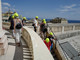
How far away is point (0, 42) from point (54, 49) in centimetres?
425

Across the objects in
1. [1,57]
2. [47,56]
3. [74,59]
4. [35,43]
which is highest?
[35,43]

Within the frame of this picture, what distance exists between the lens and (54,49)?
724 centimetres

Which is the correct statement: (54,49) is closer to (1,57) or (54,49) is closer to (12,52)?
(12,52)

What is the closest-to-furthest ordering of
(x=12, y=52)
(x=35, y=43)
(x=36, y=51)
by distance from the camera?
1. (x=36, y=51)
2. (x=35, y=43)
3. (x=12, y=52)

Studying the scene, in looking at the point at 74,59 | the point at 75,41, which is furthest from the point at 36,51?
the point at 75,41

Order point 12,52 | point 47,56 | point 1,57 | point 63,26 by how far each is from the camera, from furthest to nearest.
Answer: point 63,26 < point 12,52 < point 1,57 < point 47,56

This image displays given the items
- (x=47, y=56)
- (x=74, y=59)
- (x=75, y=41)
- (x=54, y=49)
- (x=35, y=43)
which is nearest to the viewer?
(x=47, y=56)

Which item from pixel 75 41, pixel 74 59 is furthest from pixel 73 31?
pixel 74 59

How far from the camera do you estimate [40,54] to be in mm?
3236

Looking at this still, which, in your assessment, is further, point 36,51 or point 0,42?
point 0,42

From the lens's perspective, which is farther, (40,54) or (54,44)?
(54,44)

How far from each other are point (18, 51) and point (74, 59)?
285 inches

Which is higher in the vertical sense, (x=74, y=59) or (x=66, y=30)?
(x=66, y=30)

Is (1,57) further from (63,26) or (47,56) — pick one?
(63,26)
